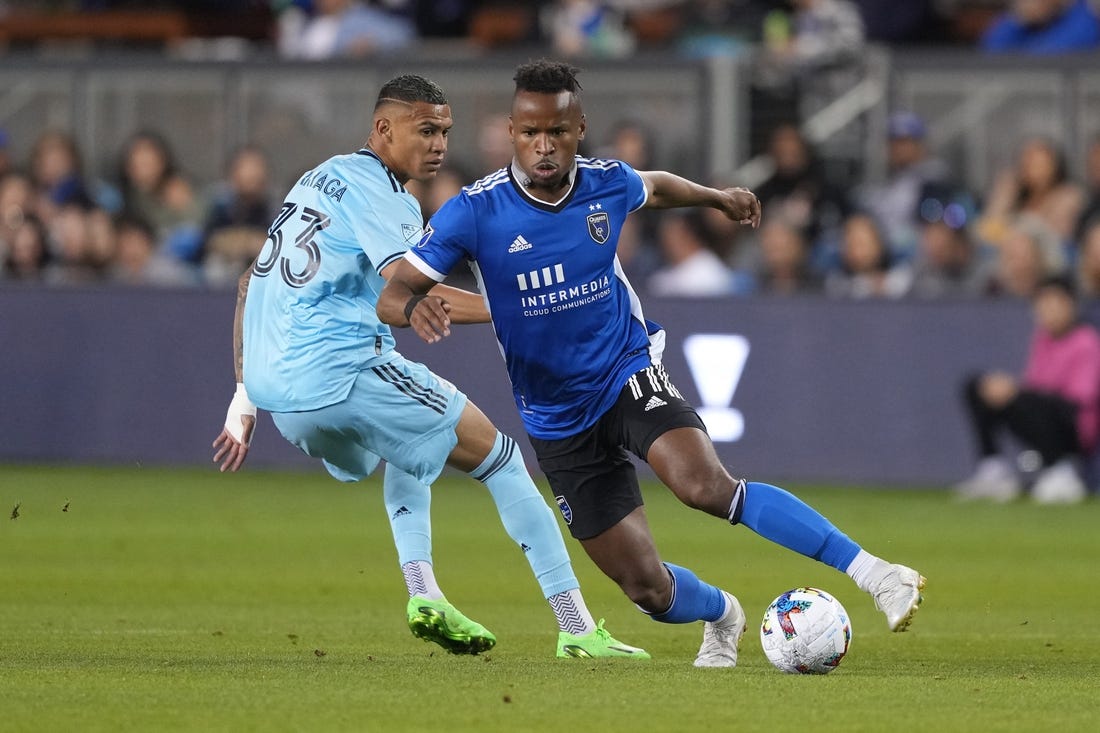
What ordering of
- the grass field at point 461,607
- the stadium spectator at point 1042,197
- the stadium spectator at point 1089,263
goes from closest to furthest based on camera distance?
the grass field at point 461,607, the stadium spectator at point 1089,263, the stadium spectator at point 1042,197

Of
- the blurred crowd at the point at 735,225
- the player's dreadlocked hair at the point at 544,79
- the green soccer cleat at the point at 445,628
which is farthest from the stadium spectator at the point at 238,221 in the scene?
the player's dreadlocked hair at the point at 544,79

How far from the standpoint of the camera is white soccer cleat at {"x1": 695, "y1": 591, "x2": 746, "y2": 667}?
301 inches

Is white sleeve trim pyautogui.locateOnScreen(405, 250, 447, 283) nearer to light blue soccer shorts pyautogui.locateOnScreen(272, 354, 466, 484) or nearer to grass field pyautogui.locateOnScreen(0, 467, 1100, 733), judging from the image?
light blue soccer shorts pyautogui.locateOnScreen(272, 354, 466, 484)

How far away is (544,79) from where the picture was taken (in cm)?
730

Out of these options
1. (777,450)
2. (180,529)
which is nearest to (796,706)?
(180,529)

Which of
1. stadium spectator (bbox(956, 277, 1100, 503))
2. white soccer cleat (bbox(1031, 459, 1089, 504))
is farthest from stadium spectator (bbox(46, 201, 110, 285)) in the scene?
white soccer cleat (bbox(1031, 459, 1089, 504))

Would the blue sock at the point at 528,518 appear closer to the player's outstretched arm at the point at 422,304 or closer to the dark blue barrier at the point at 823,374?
the player's outstretched arm at the point at 422,304

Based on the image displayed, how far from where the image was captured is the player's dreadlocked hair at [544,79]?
23.9 feet

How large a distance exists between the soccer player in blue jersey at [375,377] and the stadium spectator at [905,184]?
30.4 ft

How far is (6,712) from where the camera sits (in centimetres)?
612

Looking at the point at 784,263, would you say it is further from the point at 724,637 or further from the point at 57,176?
the point at 724,637

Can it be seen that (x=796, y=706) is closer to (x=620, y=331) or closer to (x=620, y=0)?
(x=620, y=331)

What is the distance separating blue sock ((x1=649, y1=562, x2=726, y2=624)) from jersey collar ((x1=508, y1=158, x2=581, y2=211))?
56.8 inches

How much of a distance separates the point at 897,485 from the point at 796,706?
32.7ft
